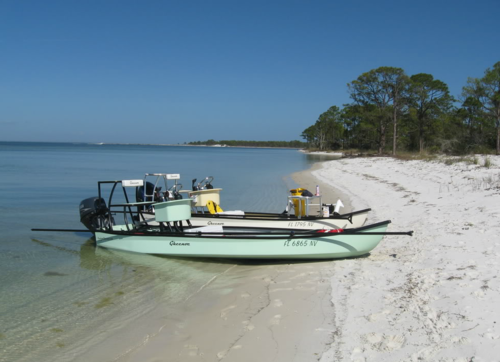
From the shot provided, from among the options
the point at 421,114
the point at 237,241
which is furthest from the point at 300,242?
the point at 421,114

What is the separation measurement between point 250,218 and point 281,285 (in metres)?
4.33

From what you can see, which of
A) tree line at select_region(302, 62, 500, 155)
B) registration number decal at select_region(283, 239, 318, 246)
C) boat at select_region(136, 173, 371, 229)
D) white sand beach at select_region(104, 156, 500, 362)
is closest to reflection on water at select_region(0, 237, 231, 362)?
white sand beach at select_region(104, 156, 500, 362)

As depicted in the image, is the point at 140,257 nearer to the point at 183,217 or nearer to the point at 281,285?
the point at 183,217

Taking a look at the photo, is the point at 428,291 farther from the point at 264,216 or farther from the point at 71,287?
the point at 264,216

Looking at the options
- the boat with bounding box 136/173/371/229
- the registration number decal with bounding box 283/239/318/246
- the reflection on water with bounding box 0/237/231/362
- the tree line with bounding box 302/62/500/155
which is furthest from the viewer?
the tree line with bounding box 302/62/500/155

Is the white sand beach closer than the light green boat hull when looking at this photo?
Yes

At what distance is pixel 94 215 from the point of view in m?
10.7

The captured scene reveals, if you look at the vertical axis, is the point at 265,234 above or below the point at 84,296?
above

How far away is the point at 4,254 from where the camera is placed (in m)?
9.77

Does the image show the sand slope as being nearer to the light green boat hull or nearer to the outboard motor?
the light green boat hull

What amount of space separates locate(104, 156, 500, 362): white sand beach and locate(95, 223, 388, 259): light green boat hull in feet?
0.81

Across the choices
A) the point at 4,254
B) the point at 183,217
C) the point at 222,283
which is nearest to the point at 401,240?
the point at 222,283

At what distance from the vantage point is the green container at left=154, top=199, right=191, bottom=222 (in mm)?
8625

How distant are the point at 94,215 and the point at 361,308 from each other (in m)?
7.83
